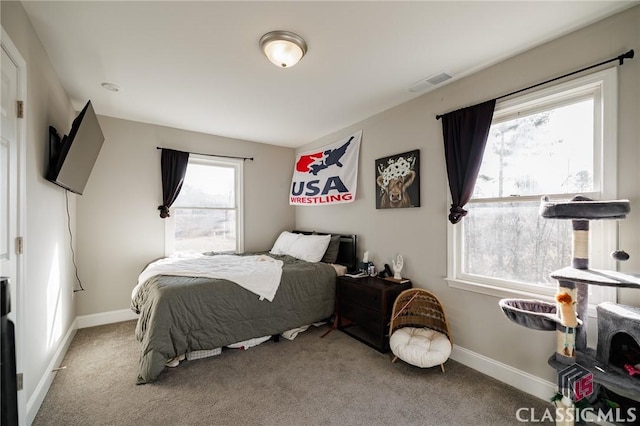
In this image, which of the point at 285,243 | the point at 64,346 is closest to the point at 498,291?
the point at 285,243

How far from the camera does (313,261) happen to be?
3.52 metres

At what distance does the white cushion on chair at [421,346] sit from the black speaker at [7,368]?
2226 millimetres

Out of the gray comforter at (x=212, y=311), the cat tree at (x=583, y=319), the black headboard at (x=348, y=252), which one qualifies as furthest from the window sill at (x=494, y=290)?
the gray comforter at (x=212, y=311)

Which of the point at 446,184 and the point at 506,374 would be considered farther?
the point at 446,184

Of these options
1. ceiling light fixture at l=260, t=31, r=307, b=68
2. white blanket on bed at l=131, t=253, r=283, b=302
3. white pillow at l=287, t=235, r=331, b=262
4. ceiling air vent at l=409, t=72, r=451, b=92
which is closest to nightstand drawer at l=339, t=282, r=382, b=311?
white pillow at l=287, t=235, r=331, b=262

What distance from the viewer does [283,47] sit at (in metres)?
1.94

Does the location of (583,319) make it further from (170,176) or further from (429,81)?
(170,176)

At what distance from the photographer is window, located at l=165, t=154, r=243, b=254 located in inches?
155

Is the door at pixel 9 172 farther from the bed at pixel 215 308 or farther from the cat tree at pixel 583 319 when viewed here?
the cat tree at pixel 583 319

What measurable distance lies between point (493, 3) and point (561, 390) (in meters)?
2.19

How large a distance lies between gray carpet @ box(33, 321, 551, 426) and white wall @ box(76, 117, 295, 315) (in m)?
0.89

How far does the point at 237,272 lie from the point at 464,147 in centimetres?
240

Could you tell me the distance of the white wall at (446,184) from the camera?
1.64m

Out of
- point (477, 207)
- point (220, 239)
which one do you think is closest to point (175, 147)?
point (220, 239)
